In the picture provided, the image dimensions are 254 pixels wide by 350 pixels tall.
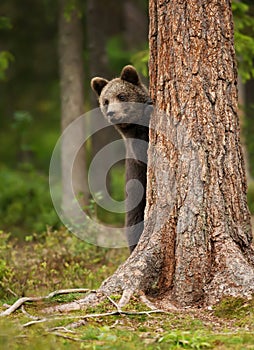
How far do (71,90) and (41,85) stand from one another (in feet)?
40.8

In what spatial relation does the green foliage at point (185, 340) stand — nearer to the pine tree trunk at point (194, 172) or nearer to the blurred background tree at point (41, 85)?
the pine tree trunk at point (194, 172)

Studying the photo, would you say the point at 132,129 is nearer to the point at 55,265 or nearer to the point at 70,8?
the point at 55,265

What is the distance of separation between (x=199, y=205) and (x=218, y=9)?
74.6 inches

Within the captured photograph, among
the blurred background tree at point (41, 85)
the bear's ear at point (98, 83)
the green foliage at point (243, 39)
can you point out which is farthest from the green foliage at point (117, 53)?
the bear's ear at point (98, 83)

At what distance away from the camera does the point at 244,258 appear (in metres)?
5.99

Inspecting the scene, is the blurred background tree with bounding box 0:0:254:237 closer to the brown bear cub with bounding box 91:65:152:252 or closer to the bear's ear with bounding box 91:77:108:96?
the bear's ear with bounding box 91:77:108:96

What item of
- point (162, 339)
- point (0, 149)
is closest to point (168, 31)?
point (162, 339)

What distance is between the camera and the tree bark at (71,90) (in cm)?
1235

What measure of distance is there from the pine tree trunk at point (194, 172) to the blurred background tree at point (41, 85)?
14.3 feet

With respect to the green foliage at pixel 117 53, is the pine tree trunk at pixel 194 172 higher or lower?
lower

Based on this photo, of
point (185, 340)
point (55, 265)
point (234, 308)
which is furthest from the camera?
point (55, 265)

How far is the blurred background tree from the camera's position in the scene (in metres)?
13.0

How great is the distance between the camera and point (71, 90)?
12516mm

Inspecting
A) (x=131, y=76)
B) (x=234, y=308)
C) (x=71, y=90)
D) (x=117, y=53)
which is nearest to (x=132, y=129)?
(x=131, y=76)
